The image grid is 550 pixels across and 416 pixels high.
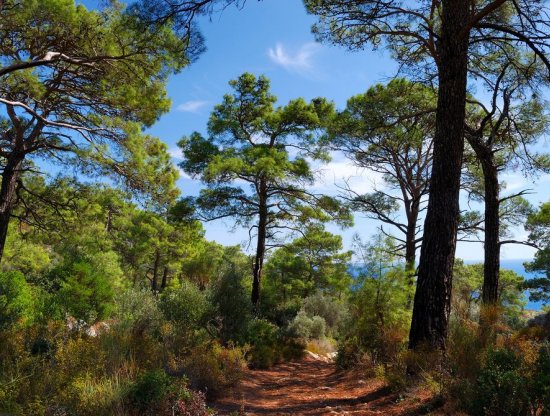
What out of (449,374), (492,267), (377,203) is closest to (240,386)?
(449,374)

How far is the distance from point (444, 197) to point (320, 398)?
367 cm

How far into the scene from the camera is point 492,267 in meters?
8.20

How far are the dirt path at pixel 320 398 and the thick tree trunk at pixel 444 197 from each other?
3.07 ft

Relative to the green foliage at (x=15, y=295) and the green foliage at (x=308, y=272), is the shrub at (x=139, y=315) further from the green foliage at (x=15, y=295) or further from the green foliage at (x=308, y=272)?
the green foliage at (x=308, y=272)

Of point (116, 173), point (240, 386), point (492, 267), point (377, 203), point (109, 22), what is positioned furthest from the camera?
point (377, 203)

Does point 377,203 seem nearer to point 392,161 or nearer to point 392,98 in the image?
point 392,161

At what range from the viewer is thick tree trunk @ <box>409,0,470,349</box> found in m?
5.64

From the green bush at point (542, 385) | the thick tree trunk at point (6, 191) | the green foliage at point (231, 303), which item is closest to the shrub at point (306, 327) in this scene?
the green foliage at point (231, 303)

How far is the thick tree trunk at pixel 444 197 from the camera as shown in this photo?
5645 millimetres

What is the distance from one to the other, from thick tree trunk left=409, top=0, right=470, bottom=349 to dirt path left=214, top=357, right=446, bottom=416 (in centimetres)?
93

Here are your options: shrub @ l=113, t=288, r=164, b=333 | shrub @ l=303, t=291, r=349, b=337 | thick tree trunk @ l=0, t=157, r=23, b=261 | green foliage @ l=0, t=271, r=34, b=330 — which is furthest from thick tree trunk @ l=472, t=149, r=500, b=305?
shrub @ l=303, t=291, r=349, b=337

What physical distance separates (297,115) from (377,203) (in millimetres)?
4448

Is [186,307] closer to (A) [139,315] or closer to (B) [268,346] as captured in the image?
(A) [139,315]

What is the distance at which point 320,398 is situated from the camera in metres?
6.44
